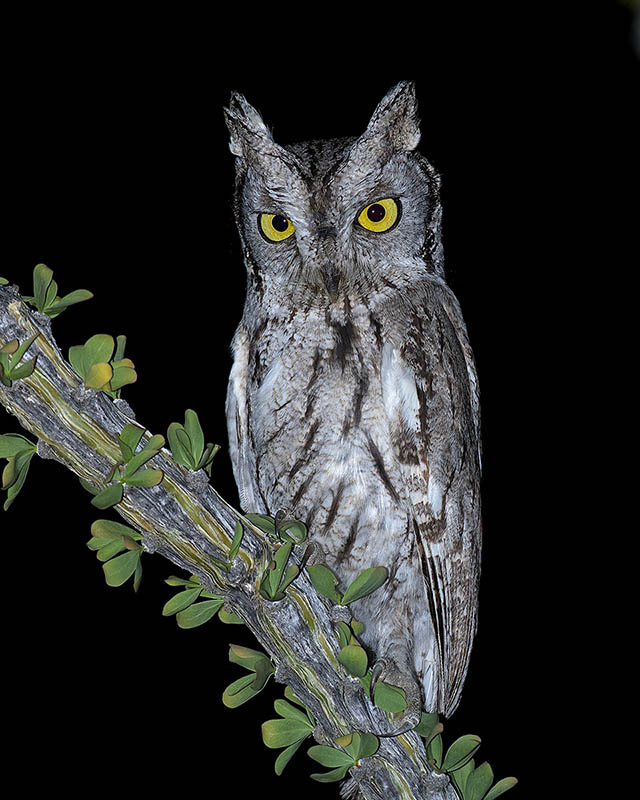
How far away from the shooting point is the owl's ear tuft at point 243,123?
131 centimetres

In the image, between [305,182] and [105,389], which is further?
[305,182]

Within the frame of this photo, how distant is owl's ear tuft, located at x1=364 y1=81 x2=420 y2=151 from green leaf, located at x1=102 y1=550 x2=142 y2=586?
81 cm

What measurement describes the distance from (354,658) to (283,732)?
18 centimetres

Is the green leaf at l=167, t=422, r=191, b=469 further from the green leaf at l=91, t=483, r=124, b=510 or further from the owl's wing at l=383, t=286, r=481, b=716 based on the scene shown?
the owl's wing at l=383, t=286, r=481, b=716

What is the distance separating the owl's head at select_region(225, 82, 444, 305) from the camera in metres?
1.26

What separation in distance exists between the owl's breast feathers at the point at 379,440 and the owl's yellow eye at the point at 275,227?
150mm

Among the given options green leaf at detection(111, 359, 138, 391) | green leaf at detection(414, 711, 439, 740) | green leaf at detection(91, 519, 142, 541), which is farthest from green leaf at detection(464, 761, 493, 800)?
green leaf at detection(111, 359, 138, 391)

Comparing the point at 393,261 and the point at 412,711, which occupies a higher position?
the point at 393,261

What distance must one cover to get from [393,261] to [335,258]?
13 centimetres

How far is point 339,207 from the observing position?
1259 millimetres

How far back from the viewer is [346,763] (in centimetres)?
104

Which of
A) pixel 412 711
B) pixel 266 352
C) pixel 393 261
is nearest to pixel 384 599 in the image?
pixel 412 711

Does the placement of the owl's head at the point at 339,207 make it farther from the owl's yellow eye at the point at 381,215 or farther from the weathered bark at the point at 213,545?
the weathered bark at the point at 213,545

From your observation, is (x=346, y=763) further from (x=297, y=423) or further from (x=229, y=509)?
(x=297, y=423)
